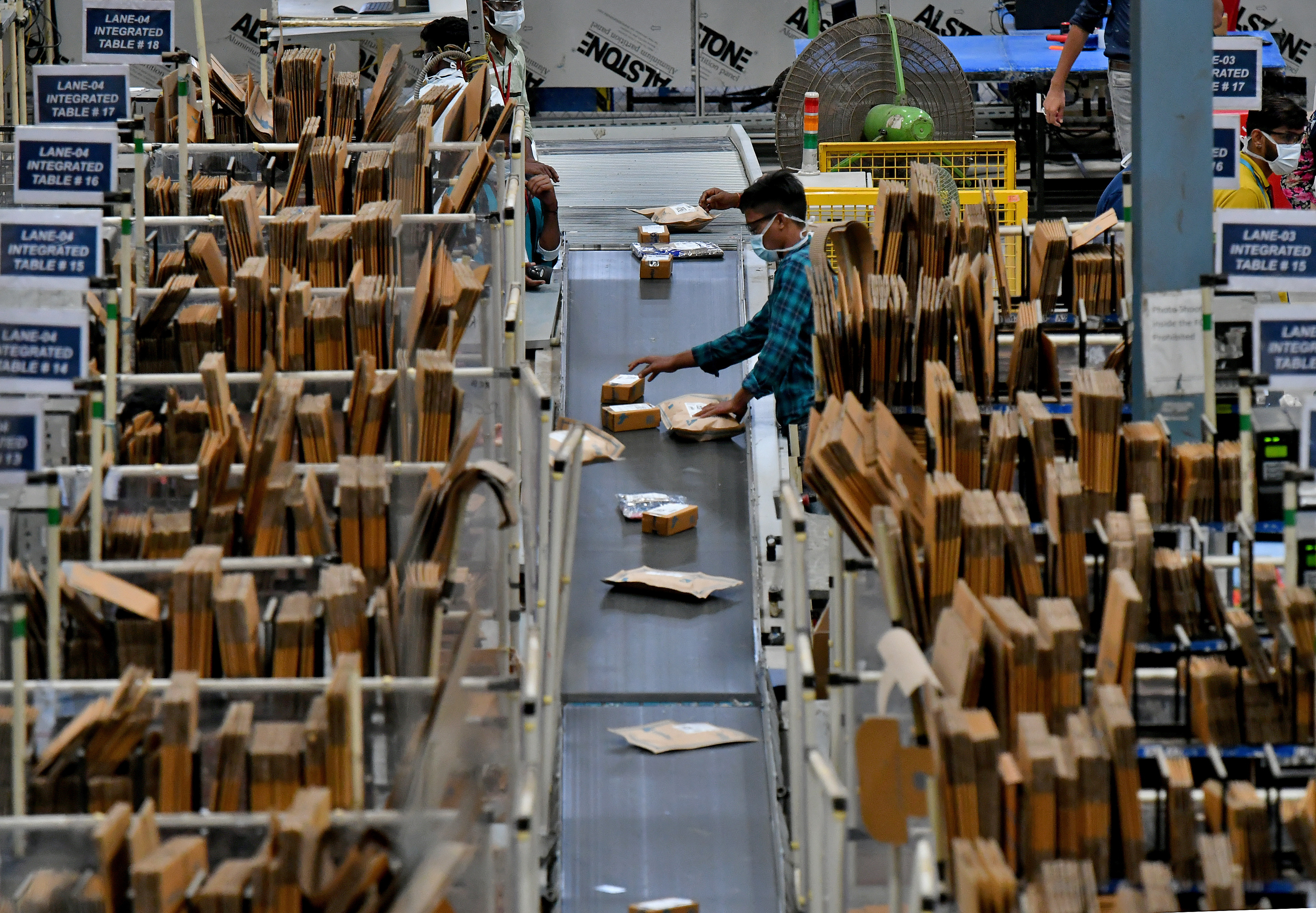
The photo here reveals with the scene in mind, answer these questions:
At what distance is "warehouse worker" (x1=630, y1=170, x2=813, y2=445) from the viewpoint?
5.63 meters

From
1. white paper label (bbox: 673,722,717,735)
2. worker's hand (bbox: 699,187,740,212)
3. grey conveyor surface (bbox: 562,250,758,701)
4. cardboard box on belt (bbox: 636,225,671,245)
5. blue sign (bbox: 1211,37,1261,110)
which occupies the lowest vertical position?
white paper label (bbox: 673,722,717,735)

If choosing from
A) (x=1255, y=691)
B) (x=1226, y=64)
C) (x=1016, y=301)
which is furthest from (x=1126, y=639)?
(x=1226, y=64)

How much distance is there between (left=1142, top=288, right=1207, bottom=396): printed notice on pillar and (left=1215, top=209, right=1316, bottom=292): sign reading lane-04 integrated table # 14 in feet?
0.41

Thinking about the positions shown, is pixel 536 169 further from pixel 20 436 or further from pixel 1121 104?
pixel 20 436

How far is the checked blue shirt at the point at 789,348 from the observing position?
562 cm

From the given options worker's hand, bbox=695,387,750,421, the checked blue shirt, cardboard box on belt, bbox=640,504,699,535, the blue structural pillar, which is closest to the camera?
the blue structural pillar

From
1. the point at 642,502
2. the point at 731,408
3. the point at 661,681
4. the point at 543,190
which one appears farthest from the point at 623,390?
the point at 661,681

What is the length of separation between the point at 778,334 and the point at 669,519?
795 mm

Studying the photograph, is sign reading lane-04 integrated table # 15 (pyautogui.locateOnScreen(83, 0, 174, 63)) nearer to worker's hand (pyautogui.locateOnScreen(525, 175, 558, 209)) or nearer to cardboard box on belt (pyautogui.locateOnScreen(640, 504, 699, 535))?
worker's hand (pyautogui.locateOnScreen(525, 175, 558, 209))

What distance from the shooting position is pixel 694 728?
4.91 meters

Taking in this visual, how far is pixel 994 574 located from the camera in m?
3.06

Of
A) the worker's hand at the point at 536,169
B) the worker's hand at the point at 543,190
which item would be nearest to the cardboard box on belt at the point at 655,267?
the worker's hand at the point at 543,190

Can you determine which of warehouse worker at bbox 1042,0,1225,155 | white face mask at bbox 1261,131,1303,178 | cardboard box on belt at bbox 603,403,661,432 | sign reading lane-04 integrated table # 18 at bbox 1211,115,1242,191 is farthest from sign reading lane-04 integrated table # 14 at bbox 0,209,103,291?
white face mask at bbox 1261,131,1303,178

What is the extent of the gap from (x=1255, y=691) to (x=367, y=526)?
1.78 metres
